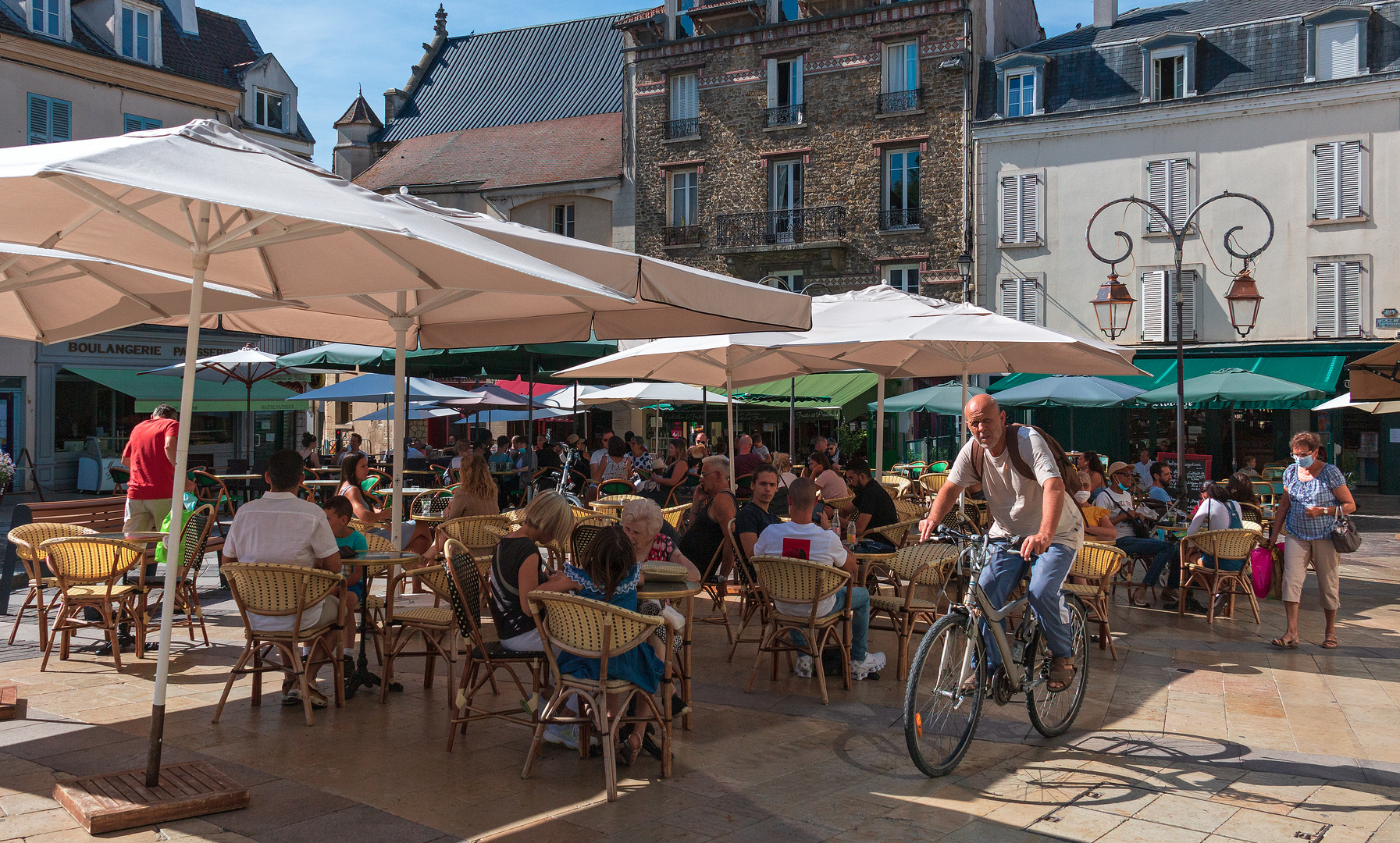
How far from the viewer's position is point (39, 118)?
2250cm

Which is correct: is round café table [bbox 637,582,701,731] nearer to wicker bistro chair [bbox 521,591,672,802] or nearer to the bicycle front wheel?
wicker bistro chair [bbox 521,591,672,802]

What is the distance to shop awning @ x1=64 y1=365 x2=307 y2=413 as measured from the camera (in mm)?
23020

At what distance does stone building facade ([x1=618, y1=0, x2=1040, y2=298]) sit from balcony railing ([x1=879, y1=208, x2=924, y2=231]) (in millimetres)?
27

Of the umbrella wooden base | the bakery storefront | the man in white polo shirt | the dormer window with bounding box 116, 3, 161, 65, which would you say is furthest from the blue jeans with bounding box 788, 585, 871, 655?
the dormer window with bounding box 116, 3, 161, 65

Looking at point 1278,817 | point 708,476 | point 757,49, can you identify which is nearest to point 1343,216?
point 757,49

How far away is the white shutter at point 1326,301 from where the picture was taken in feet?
70.7

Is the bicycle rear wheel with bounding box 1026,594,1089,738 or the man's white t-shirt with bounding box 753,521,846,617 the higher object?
the man's white t-shirt with bounding box 753,521,846,617

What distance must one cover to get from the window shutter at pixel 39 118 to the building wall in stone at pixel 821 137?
13194mm

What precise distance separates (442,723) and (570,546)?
1846mm

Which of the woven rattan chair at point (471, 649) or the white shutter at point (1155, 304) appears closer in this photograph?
the woven rattan chair at point (471, 649)

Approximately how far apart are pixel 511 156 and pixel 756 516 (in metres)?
26.3

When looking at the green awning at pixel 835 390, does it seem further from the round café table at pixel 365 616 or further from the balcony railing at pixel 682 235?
the round café table at pixel 365 616

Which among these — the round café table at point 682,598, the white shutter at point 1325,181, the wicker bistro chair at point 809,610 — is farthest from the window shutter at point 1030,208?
the round café table at point 682,598

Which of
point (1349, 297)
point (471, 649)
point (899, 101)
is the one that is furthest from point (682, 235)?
point (471, 649)
